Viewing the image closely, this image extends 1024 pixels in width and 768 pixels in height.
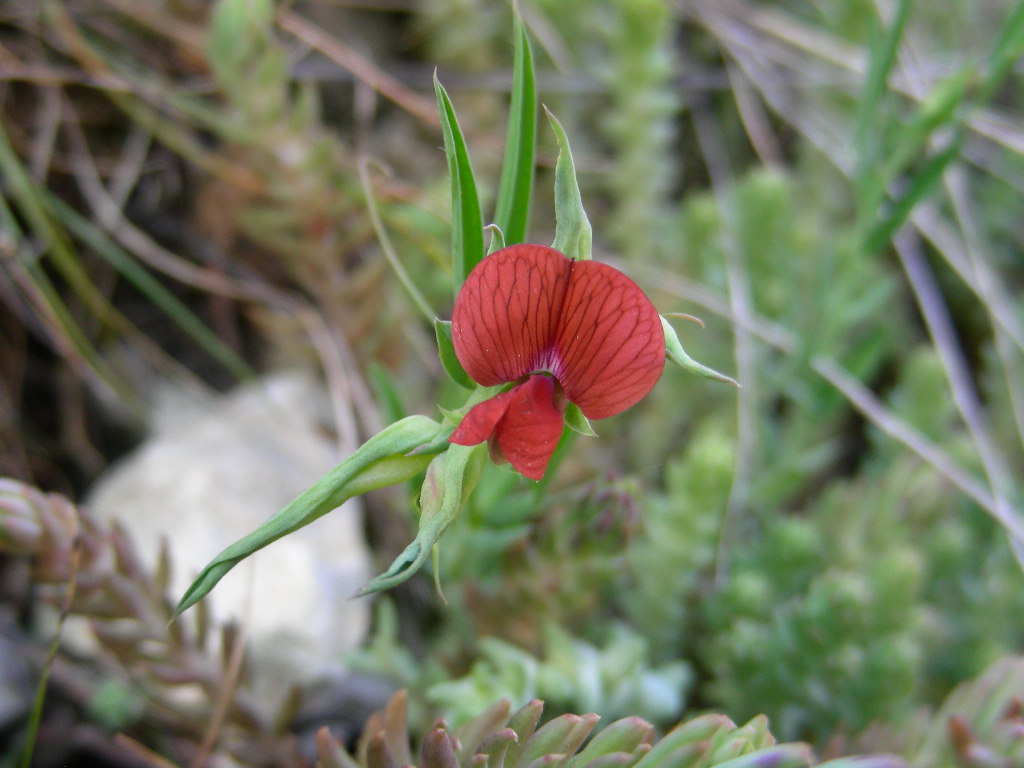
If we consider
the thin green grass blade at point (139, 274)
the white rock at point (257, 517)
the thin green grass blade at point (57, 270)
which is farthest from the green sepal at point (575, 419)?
the thin green grass blade at point (57, 270)

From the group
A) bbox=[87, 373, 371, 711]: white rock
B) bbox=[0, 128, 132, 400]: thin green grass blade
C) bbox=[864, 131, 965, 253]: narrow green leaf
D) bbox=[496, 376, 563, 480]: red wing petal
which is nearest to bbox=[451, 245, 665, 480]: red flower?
bbox=[496, 376, 563, 480]: red wing petal

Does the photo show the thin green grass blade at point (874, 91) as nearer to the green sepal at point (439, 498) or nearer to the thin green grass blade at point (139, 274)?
the green sepal at point (439, 498)

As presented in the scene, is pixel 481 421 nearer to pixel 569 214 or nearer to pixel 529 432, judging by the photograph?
pixel 529 432

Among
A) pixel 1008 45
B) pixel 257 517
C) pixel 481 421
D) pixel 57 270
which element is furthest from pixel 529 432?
pixel 57 270

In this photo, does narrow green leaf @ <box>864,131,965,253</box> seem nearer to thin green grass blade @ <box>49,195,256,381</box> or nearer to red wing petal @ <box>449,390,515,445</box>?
red wing petal @ <box>449,390,515,445</box>

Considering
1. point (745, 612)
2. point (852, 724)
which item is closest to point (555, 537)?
point (745, 612)

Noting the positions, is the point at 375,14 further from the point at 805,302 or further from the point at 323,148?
the point at 805,302
